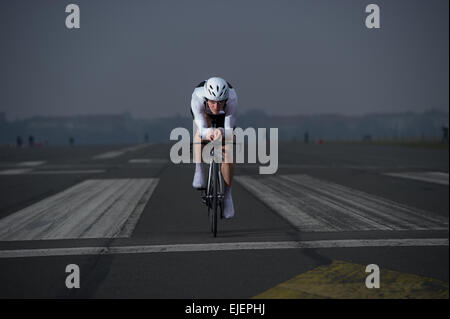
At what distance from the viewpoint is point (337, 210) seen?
8578 millimetres

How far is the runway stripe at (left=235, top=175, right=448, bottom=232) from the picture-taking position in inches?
279

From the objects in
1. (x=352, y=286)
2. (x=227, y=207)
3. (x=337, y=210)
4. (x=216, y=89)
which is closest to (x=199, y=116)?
(x=216, y=89)

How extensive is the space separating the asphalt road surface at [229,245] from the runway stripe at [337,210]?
0.03 meters

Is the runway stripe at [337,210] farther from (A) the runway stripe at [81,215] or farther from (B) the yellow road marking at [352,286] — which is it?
(A) the runway stripe at [81,215]

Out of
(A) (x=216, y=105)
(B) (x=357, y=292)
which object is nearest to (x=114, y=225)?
(A) (x=216, y=105)

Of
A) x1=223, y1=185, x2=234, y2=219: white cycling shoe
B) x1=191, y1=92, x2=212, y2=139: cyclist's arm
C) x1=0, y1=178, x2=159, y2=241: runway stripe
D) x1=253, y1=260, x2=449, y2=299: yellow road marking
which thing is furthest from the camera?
x1=0, y1=178, x2=159, y2=241: runway stripe

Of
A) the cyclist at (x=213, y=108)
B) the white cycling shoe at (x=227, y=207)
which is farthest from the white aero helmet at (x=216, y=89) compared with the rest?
the white cycling shoe at (x=227, y=207)

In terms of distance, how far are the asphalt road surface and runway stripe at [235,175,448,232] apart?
1.1 inches

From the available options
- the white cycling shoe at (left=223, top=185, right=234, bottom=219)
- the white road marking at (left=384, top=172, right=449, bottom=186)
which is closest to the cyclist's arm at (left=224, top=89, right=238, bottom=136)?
the white cycling shoe at (left=223, top=185, right=234, bottom=219)

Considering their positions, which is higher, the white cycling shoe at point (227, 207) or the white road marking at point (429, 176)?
the white cycling shoe at point (227, 207)

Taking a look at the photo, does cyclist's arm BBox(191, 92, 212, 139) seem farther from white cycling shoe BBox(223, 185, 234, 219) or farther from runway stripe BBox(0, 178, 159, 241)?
runway stripe BBox(0, 178, 159, 241)

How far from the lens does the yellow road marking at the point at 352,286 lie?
3857 mm
